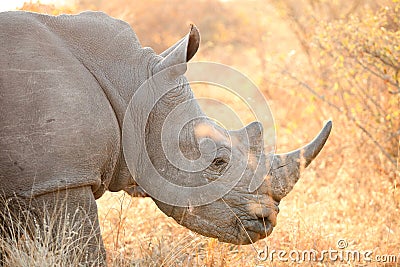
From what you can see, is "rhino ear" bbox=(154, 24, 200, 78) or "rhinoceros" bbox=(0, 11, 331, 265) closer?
"rhinoceros" bbox=(0, 11, 331, 265)

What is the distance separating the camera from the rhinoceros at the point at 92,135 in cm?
434

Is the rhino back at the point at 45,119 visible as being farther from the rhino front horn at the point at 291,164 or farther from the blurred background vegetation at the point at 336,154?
the rhino front horn at the point at 291,164

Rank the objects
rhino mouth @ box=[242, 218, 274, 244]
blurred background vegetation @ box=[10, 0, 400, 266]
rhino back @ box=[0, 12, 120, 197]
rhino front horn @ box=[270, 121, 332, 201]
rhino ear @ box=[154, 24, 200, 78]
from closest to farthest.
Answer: rhino back @ box=[0, 12, 120, 197] < rhino ear @ box=[154, 24, 200, 78] < rhino mouth @ box=[242, 218, 274, 244] < rhino front horn @ box=[270, 121, 332, 201] < blurred background vegetation @ box=[10, 0, 400, 266]

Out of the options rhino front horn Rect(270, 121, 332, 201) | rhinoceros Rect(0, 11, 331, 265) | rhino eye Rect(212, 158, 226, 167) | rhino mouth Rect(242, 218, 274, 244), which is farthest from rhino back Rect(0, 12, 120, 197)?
rhino front horn Rect(270, 121, 332, 201)

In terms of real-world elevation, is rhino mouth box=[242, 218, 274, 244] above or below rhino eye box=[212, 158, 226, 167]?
below

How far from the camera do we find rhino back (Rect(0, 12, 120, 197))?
14.1 ft

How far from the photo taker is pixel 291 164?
5.35 meters

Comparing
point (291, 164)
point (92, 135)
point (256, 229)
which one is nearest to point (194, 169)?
point (256, 229)

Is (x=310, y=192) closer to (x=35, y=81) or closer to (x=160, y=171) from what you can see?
(x=160, y=171)

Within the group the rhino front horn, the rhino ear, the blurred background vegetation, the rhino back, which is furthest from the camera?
the blurred background vegetation

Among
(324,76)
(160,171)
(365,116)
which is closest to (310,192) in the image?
(365,116)

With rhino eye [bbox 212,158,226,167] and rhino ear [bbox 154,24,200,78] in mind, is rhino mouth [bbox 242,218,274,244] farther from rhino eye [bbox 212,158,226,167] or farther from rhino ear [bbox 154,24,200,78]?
rhino ear [bbox 154,24,200,78]

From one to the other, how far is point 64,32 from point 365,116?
4637mm

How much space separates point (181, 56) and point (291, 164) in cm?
116
